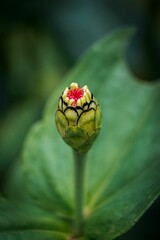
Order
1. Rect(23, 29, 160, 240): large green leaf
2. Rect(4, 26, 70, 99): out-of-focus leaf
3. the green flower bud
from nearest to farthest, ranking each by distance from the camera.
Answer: the green flower bud, Rect(23, 29, 160, 240): large green leaf, Rect(4, 26, 70, 99): out-of-focus leaf

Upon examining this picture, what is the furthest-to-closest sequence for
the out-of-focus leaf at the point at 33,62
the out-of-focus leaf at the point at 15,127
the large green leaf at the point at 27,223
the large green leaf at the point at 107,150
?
the out-of-focus leaf at the point at 33,62, the out-of-focus leaf at the point at 15,127, the large green leaf at the point at 107,150, the large green leaf at the point at 27,223

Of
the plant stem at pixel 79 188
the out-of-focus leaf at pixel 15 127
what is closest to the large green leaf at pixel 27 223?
the plant stem at pixel 79 188

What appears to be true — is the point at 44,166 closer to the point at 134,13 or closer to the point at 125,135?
the point at 125,135

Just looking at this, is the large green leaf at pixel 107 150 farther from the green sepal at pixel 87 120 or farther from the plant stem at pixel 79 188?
the green sepal at pixel 87 120

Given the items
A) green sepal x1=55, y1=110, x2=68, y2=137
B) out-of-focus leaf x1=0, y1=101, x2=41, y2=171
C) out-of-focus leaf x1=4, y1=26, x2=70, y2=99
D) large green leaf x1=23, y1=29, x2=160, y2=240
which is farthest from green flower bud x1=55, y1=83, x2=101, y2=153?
out-of-focus leaf x1=4, y1=26, x2=70, y2=99

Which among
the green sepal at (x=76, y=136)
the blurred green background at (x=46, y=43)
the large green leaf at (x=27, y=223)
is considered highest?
the blurred green background at (x=46, y=43)

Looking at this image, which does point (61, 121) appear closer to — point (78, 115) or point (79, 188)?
point (78, 115)

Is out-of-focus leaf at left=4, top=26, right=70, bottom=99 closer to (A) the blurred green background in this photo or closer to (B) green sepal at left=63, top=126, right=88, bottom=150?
(A) the blurred green background
